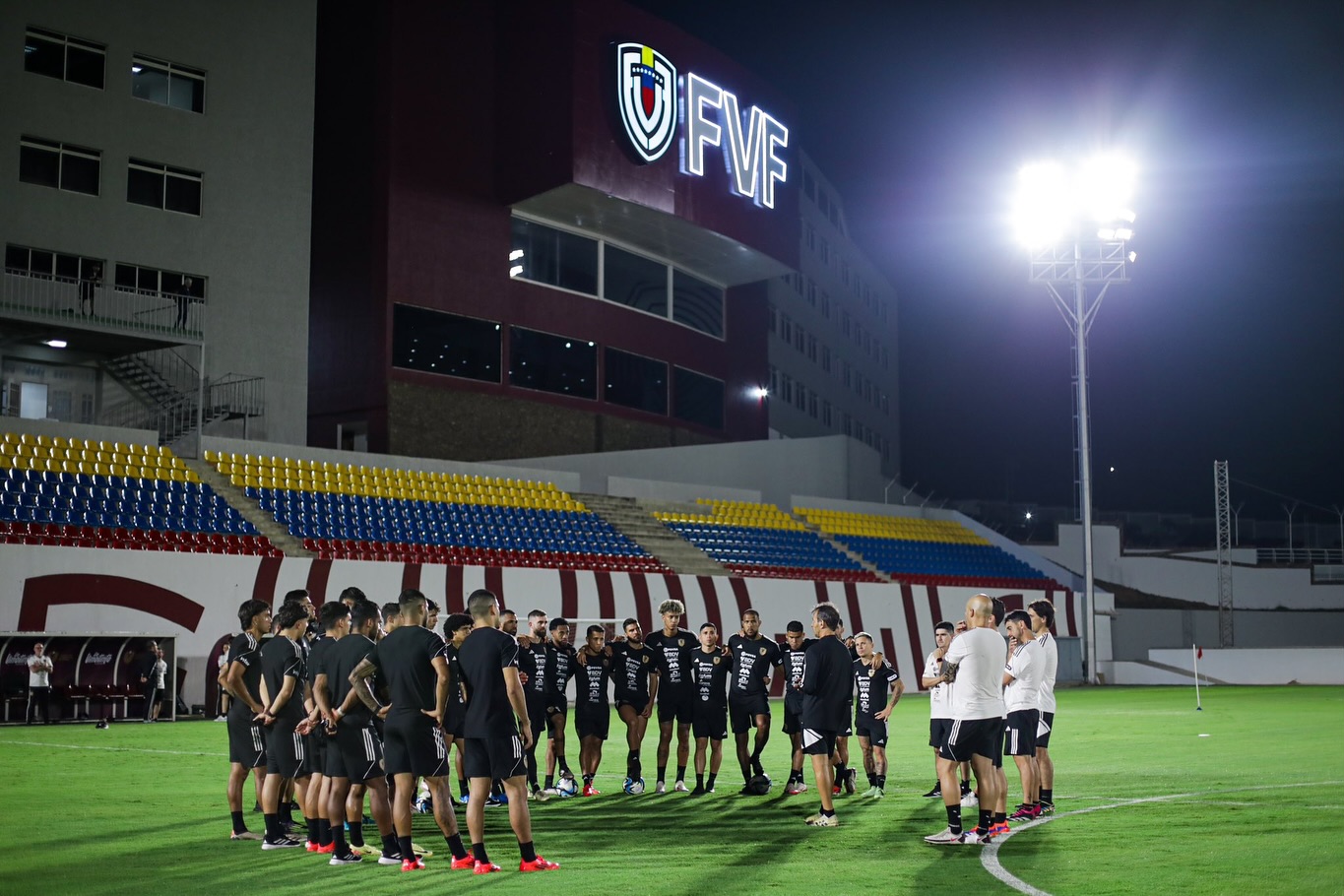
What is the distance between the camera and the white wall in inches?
953

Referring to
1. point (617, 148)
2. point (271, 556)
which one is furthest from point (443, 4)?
point (271, 556)

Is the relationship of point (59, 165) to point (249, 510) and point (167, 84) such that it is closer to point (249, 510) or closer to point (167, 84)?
point (167, 84)

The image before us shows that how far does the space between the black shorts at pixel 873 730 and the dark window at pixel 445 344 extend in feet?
85.6

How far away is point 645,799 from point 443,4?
107 ft

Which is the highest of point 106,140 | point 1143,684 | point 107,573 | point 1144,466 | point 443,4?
point 443,4

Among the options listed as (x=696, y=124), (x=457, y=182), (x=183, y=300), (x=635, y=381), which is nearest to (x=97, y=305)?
(x=183, y=300)

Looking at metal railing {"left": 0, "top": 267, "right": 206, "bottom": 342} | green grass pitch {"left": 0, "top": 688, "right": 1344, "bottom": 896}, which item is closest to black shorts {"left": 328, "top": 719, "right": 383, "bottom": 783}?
green grass pitch {"left": 0, "top": 688, "right": 1344, "bottom": 896}

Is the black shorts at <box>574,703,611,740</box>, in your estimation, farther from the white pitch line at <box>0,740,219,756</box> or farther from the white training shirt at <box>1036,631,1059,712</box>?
the white pitch line at <box>0,740,219,756</box>

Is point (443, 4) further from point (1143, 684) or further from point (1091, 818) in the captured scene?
point (1091, 818)

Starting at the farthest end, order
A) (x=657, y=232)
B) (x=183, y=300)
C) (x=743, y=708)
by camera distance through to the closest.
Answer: (x=657, y=232), (x=183, y=300), (x=743, y=708)

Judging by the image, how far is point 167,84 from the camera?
36.1m

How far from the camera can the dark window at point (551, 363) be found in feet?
134

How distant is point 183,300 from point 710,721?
25.6 metres

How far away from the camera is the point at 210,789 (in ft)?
47.8
